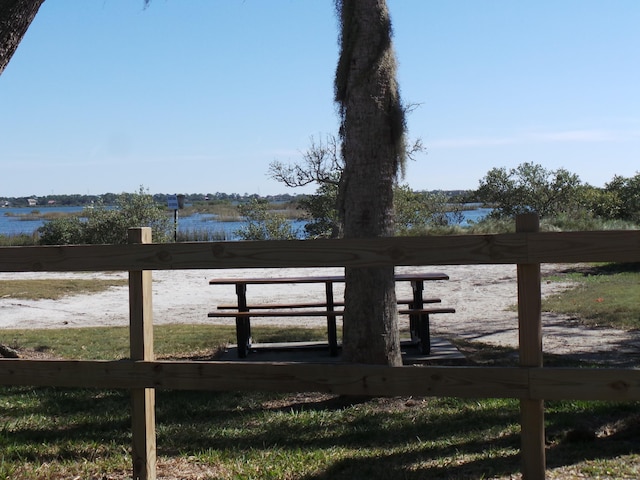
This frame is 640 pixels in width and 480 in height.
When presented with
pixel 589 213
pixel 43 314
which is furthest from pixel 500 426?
pixel 589 213

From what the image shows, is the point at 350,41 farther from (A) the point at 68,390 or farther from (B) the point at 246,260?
(A) the point at 68,390

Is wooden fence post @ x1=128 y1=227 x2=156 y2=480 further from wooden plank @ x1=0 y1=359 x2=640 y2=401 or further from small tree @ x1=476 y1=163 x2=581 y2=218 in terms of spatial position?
small tree @ x1=476 y1=163 x2=581 y2=218

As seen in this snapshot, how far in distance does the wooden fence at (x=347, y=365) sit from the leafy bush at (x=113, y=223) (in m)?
25.9

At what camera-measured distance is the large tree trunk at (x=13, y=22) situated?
173 inches

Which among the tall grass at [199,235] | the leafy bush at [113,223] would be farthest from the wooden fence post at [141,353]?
the tall grass at [199,235]

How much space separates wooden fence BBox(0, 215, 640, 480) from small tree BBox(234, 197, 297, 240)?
25.0 m

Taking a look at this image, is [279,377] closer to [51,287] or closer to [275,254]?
[275,254]

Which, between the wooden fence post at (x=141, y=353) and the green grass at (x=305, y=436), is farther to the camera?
the green grass at (x=305, y=436)

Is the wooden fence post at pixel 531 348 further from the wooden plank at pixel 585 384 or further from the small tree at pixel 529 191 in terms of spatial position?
the small tree at pixel 529 191

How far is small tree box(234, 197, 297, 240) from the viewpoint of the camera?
101 ft

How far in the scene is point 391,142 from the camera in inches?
257

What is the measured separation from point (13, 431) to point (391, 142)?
388cm

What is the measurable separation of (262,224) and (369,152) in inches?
1014

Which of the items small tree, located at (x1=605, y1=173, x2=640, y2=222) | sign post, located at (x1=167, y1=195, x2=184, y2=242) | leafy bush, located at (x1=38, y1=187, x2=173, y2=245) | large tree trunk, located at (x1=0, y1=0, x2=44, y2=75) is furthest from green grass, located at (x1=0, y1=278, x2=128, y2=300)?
small tree, located at (x1=605, y1=173, x2=640, y2=222)
